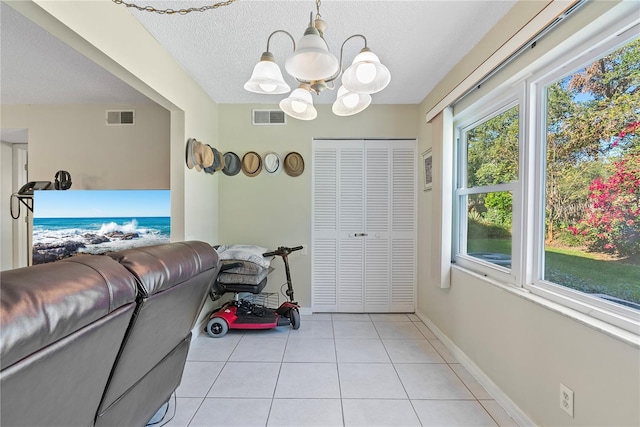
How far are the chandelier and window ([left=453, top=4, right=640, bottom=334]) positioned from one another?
3.25 feet

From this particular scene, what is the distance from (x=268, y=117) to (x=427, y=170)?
1962 mm

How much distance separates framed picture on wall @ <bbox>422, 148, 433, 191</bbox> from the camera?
305 centimetres

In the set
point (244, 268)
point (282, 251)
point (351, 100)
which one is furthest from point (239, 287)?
point (351, 100)

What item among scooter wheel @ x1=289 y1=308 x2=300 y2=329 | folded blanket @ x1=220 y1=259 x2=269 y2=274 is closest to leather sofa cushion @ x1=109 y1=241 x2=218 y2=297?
folded blanket @ x1=220 y1=259 x2=269 y2=274

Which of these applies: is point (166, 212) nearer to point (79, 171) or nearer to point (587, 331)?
point (79, 171)

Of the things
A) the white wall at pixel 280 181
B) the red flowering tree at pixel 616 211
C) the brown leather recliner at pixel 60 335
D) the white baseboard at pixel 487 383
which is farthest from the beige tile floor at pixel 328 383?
the red flowering tree at pixel 616 211

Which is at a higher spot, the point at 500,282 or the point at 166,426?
the point at 500,282

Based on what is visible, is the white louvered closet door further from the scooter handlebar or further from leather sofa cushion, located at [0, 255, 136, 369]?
leather sofa cushion, located at [0, 255, 136, 369]

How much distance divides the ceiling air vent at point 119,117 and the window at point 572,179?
11.6 ft

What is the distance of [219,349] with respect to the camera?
8.60ft

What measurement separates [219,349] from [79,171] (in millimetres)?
2587

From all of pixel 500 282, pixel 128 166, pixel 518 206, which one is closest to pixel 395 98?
pixel 518 206

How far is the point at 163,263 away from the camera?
3.83ft

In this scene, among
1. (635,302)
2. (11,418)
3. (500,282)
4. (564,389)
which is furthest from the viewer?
(500,282)
